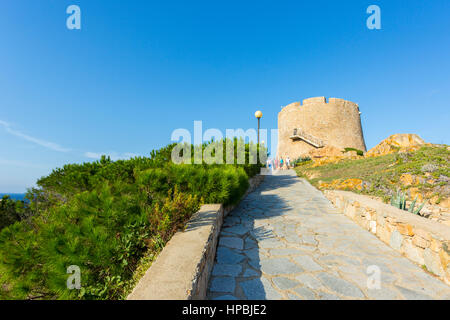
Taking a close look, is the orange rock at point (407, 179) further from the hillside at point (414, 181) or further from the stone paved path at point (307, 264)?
the stone paved path at point (307, 264)

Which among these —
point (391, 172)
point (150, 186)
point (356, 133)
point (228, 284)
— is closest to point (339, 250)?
point (228, 284)

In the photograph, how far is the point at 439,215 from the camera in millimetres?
4398

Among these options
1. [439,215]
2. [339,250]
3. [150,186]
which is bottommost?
[339,250]

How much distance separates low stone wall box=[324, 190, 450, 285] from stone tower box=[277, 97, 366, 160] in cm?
2394

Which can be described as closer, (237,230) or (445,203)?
(237,230)

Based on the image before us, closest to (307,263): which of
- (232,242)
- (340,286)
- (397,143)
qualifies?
(340,286)

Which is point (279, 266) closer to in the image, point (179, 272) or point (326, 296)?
point (326, 296)

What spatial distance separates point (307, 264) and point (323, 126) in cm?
2928

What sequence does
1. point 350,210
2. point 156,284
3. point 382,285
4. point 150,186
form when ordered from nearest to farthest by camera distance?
1. point 156,284
2. point 382,285
3. point 150,186
4. point 350,210

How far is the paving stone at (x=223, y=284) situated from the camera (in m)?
2.28

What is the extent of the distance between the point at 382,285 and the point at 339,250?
95 cm

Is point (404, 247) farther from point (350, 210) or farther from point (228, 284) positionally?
point (228, 284)

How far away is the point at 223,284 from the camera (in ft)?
7.83

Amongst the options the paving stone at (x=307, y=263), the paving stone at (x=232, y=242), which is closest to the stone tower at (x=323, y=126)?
the paving stone at (x=232, y=242)
